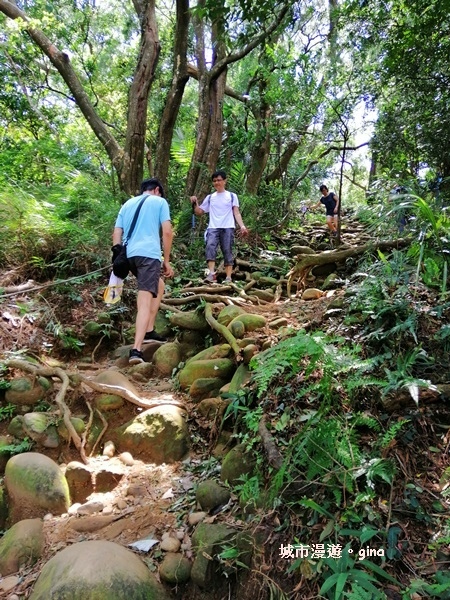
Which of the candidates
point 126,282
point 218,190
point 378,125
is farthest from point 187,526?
point 378,125

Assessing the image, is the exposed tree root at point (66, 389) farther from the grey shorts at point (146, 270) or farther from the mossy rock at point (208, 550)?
the mossy rock at point (208, 550)

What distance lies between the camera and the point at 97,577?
2029mm

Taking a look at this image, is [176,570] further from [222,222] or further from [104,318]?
[222,222]

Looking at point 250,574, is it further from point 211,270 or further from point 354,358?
point 211,270

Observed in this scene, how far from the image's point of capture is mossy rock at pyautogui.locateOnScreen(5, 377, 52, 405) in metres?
3.59

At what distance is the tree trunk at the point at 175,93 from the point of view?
23.0 feet

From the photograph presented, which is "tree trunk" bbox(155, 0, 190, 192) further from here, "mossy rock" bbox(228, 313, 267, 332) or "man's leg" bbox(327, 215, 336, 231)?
"mossy rock" bbox(228, 313, 267, 332)

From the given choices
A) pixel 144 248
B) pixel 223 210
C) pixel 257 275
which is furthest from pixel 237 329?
pixel 223 210

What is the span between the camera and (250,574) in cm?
188

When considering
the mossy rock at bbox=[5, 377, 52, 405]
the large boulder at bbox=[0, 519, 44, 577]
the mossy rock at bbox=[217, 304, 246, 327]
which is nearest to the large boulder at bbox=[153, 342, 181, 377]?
the mossy rock at bbox=[217, 304, 246, 327]

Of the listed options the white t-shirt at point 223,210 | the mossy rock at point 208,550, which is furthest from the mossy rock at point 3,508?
the white t-shirt at point 223,210

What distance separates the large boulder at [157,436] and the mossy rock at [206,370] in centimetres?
39

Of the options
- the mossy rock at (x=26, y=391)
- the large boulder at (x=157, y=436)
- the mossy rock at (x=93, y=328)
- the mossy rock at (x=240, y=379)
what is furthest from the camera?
the mossy rock at (x=93, y=328)

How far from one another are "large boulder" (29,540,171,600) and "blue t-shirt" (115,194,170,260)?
2.59 metres
